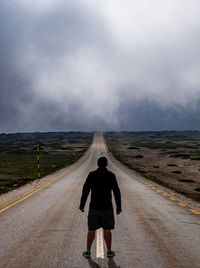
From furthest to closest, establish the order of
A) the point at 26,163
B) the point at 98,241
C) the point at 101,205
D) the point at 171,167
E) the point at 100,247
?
the point at 26,163, the point at 171,167, the point at 98,241, the point at 100,247, the point at 101,205

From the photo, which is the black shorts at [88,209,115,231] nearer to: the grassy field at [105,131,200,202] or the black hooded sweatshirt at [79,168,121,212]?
the black hooded sweatshirt at [79,168,121,212]

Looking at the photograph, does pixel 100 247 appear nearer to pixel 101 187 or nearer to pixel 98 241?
pixel 98 241

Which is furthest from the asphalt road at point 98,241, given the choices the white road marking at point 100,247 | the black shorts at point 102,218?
the black shorts at point 102,218

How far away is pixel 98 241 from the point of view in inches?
285

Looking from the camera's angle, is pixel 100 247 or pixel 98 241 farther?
pixel 98 241

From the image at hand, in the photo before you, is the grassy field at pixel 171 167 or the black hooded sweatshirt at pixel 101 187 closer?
the black hooded sweatshirt at pixel 101 187

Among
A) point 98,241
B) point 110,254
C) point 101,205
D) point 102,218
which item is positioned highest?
point 101,205

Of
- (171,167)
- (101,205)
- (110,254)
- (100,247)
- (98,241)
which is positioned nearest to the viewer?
(101,205)

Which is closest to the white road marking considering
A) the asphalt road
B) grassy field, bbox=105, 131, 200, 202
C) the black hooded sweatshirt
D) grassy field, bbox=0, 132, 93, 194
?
the asphalt road

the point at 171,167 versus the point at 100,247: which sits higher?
the point at 100,247

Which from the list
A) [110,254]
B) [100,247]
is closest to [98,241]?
[100,247]

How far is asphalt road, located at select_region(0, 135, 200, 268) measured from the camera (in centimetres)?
570

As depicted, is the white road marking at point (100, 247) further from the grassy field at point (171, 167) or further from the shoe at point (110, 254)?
the grassy field at point (171, 167)

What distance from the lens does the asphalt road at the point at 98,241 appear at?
5703 mm
